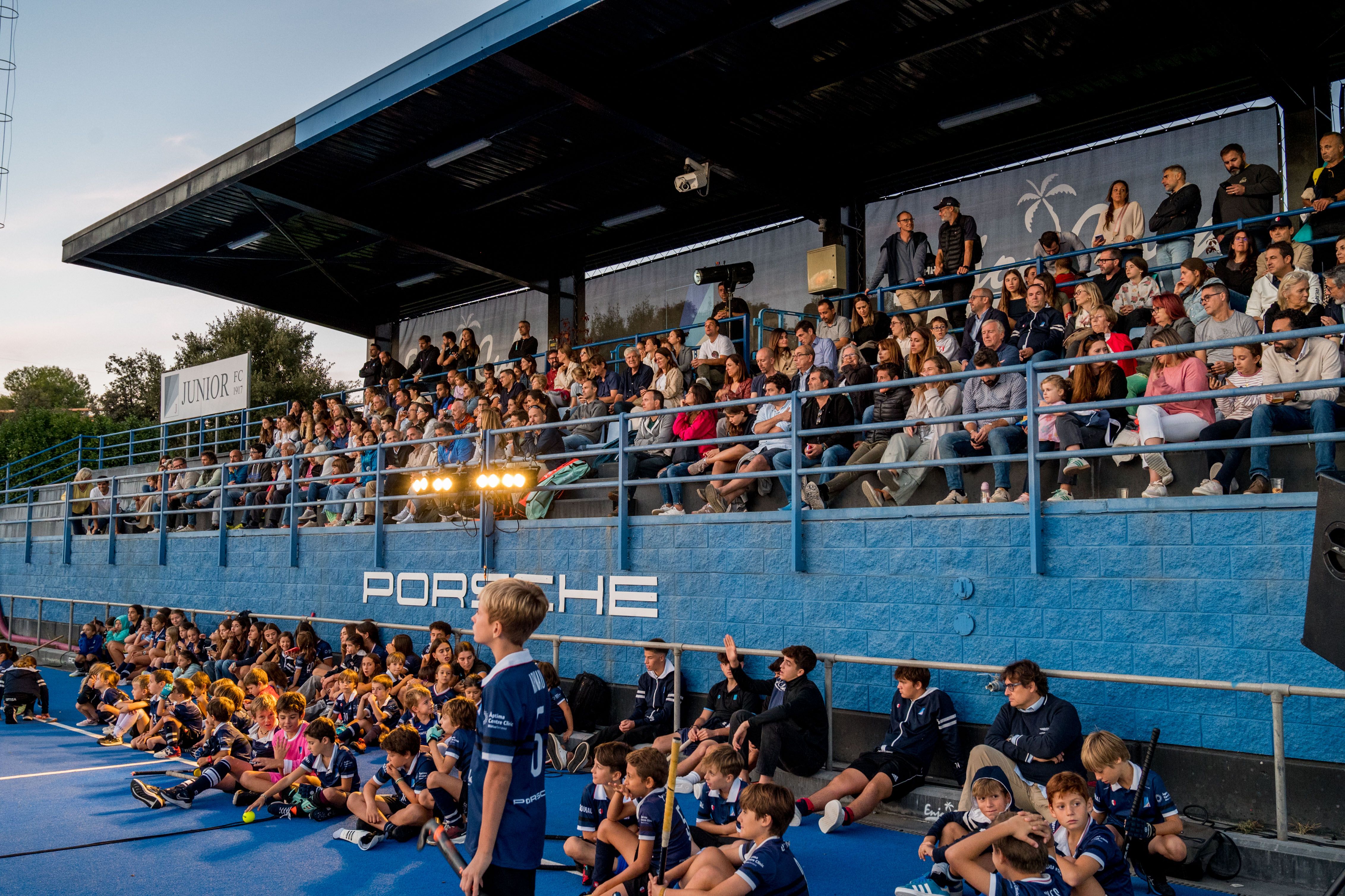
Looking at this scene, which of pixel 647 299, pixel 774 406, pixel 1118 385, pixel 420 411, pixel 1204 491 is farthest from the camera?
pixel 647 299

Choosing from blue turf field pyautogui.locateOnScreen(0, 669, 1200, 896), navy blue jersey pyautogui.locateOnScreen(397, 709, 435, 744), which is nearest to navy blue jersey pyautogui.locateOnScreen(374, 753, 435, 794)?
blue turf field pyautogui.locateOnScreen(0, 669, 1200, 896)

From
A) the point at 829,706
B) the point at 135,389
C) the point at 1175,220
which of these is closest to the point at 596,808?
the point at 829,706

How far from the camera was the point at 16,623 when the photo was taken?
24.1 metres

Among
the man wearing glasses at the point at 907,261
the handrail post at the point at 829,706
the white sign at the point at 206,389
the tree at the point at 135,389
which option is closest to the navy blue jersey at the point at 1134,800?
the handrail post at the point at 829,706

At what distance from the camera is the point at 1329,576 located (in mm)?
4055

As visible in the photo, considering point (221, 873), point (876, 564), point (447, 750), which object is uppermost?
point (876, 564)

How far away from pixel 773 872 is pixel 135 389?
61006 mm

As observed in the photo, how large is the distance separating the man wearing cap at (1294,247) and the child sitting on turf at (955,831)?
21.5 ft

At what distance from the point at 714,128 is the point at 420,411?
670 cm

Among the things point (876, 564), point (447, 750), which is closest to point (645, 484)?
point (876, 564)

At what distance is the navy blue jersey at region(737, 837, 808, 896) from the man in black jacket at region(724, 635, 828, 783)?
10.7 ft

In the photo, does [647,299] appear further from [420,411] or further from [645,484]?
[645,484]

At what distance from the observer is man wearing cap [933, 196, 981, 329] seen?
14.5m

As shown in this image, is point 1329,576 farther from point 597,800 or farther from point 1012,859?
point 597,800
